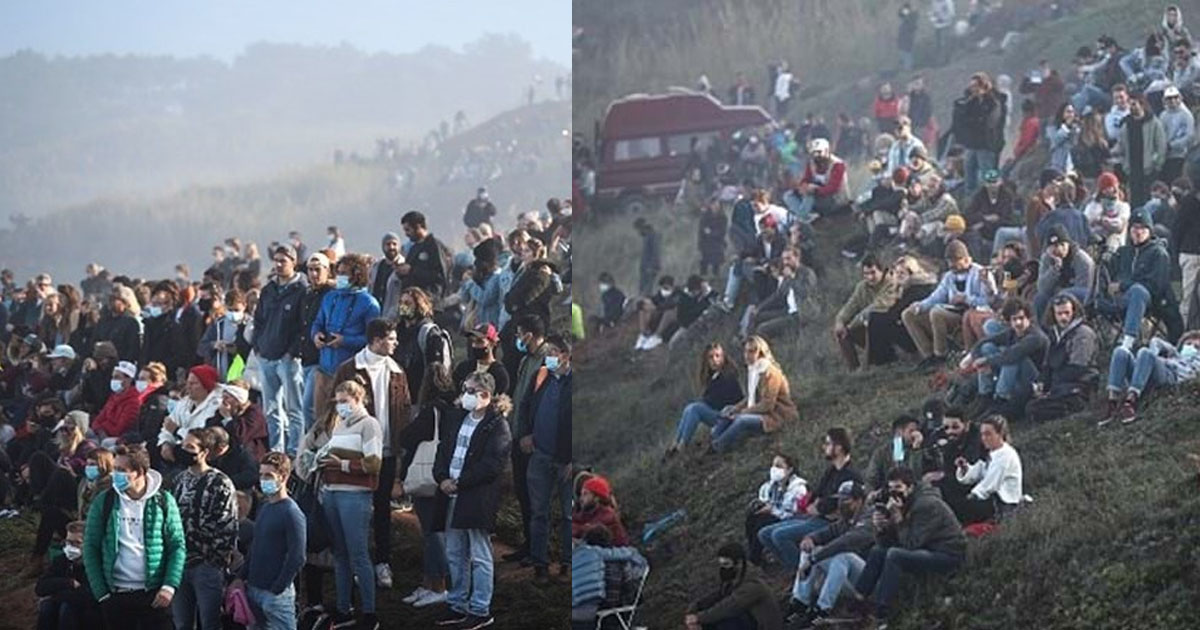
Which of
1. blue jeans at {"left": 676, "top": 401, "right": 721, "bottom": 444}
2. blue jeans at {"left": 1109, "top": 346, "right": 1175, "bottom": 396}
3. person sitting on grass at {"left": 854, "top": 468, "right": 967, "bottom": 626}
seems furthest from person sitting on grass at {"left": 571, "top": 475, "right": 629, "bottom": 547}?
blue jeans at {"left": 1109, "top": 346, "right": 1175, "bottom": 396}

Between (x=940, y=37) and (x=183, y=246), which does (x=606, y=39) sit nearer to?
(x=940, y=37)

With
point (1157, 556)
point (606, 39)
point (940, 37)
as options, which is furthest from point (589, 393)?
point (1157, 556)

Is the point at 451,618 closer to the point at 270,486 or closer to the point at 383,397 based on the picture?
the point at 383,397

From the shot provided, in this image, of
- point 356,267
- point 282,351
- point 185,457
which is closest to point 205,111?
point 282,351

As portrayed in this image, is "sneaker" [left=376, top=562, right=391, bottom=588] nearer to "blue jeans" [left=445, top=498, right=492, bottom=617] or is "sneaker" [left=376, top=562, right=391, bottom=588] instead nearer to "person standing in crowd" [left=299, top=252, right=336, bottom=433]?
"blue jeans" [left=445, top=498, right=492, bottom=617]

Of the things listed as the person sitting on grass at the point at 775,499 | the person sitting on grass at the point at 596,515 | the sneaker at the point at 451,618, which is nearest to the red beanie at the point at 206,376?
the sneaker at the point at 451,618
